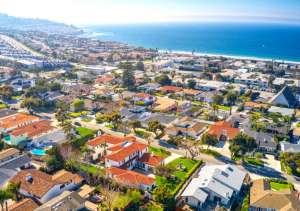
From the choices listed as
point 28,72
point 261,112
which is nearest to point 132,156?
point 261,112

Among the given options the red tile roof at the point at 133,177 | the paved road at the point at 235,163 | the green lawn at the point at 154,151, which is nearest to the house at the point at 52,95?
the paved road at the point at 235,163

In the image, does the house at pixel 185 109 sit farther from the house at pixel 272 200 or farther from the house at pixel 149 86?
the house at pixel 272 200

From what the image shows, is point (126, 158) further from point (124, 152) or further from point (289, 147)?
point (289, 147)

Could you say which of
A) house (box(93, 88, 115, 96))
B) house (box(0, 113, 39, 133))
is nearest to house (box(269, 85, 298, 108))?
house (box(93, 88, 115, 96))

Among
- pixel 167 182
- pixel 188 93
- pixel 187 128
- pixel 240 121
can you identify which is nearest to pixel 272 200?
pixel 167 182

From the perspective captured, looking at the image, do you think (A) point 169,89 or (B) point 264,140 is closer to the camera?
(B) point 264,140

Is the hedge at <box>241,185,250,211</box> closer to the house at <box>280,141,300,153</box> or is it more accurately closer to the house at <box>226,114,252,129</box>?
the house at <box>280,141,300,153</box>
